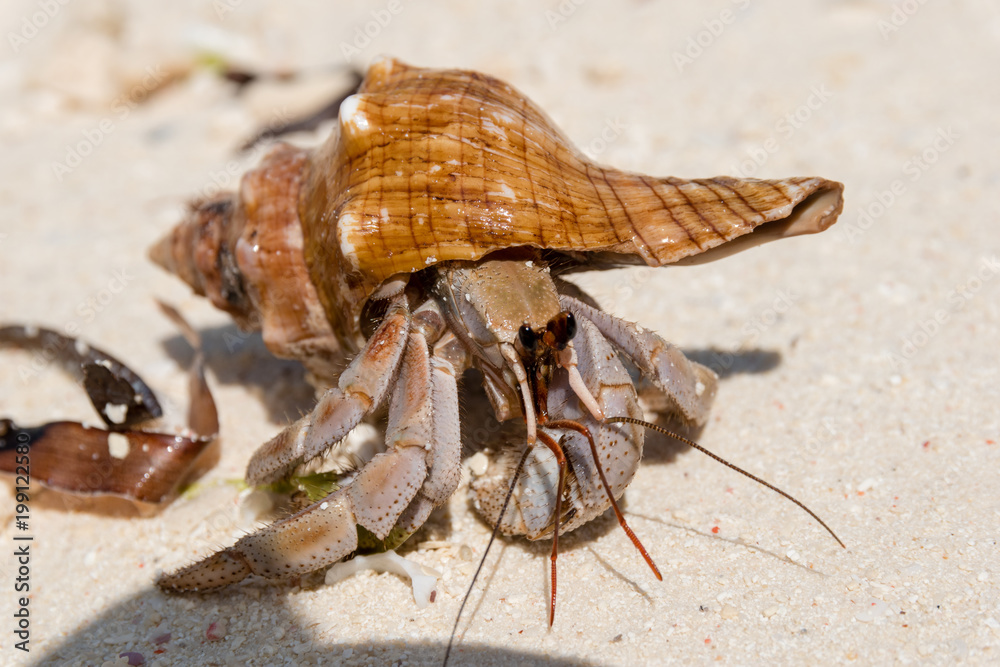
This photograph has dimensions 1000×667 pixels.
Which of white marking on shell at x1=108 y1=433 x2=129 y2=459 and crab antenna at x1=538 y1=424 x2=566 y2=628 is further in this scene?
white marking on shell at x1=108 y1=433 x2=129 y2=459

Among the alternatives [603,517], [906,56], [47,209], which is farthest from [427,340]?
[906,56]

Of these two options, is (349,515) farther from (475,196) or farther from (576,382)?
(475,196)

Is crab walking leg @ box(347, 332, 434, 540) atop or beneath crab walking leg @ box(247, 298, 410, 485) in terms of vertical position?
beneath

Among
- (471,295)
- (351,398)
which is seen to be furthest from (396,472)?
(471,295)

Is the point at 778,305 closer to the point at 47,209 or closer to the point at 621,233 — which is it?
the point at 621,233

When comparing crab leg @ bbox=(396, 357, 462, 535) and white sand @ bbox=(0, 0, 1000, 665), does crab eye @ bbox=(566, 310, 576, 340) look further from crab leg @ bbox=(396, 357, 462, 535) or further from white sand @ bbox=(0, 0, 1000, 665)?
white sand @ bbox=(0, 0, 1000, 665)

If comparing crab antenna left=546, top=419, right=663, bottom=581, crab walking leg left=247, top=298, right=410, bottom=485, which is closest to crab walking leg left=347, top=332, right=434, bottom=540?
crab walking leg left=247, top=298, right=410, bottom=485
